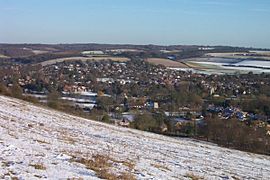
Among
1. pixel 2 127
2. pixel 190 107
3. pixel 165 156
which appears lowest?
pixel 190 107

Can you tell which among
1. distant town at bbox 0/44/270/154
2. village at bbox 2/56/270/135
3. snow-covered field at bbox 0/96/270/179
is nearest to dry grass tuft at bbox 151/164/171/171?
snow-covered field at bbox 0/96/270/179

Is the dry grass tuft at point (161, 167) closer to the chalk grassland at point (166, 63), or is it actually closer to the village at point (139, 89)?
the village at point (139, 89)

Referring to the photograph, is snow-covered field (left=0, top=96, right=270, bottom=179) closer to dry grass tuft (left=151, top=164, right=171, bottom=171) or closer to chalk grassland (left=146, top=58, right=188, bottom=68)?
dry grass tuft (left=151, top=164, right=171, bottom=171)

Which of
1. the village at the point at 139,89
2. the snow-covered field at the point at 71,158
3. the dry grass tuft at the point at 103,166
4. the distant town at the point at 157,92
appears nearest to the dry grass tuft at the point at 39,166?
the snow-covered field at the point at 71,158

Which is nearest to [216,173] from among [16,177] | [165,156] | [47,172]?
[165,156]

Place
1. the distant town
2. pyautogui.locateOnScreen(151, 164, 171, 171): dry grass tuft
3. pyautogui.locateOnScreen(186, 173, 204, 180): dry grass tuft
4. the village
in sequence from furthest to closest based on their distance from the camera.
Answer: the village, the distant town, pyautogui.locateOnScreen(151, 164, 171, 171): dry grass tuft, pyautogui.locateOnScreen(186, 173, 204, 180): dry grass tuft

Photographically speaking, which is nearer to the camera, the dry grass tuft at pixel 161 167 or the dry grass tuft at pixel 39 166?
the dry grass tuft at pixel 39 166

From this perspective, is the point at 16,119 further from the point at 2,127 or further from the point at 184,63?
the point at 184,63

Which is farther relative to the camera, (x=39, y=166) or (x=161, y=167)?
(x=161, y=167)

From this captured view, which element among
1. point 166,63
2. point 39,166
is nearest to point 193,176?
point 39,166

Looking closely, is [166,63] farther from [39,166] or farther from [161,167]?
[39,166]

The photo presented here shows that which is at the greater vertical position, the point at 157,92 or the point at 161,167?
the point at 161,167
